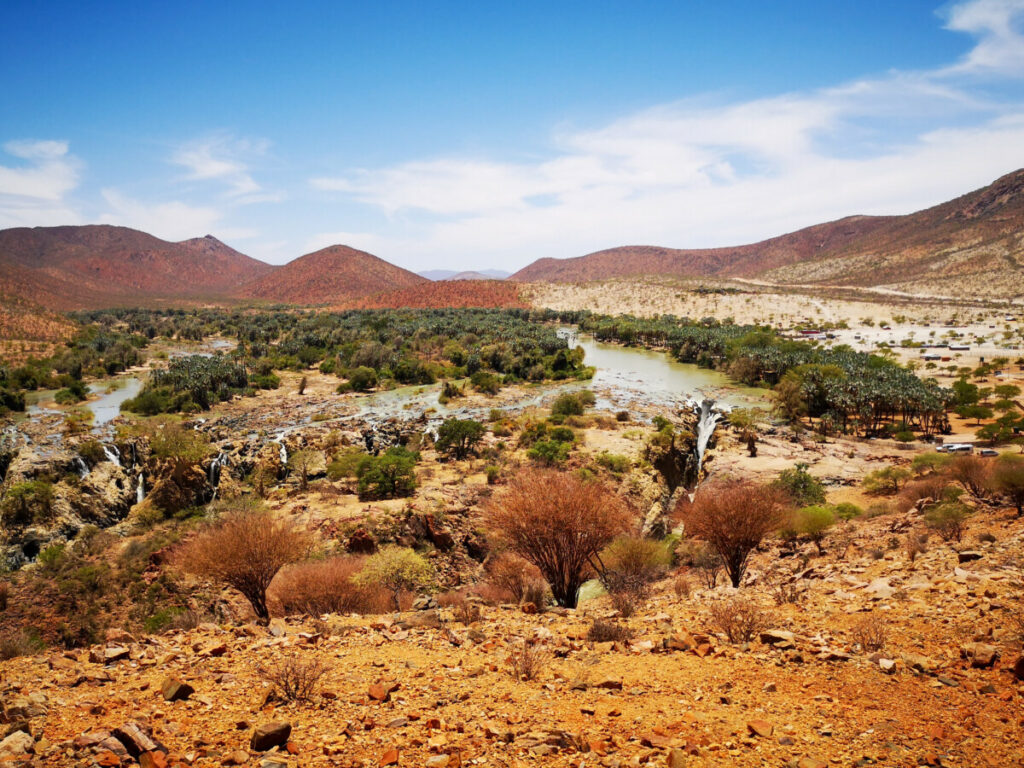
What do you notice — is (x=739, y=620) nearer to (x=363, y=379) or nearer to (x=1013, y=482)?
(x=1013, y=482)

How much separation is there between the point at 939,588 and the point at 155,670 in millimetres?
14172

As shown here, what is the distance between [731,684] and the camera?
7.73 m

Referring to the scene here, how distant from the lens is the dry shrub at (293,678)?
7.31m

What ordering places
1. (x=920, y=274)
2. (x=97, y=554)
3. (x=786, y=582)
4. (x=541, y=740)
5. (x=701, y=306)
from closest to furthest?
(x=541, y=740) → (x=786, y=582) → (x=97, y=554) → (x=701, y=306) → (x=920, y=274)

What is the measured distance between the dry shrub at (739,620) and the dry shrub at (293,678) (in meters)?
6.86

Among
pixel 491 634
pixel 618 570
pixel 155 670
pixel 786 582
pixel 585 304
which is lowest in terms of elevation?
pixel 618 570

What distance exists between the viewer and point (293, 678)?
7617mm

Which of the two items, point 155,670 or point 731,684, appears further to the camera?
point 155,670

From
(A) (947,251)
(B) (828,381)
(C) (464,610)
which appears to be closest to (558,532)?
(C) (464,610)

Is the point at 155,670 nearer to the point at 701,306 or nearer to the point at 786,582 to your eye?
the point at 786,582

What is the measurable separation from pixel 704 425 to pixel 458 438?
21.6 m

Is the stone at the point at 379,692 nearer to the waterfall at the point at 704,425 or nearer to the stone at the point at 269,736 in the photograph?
the stone at the point at 269,736

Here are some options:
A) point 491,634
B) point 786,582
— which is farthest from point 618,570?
point 491,634

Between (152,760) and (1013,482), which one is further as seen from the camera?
(1013,482)
